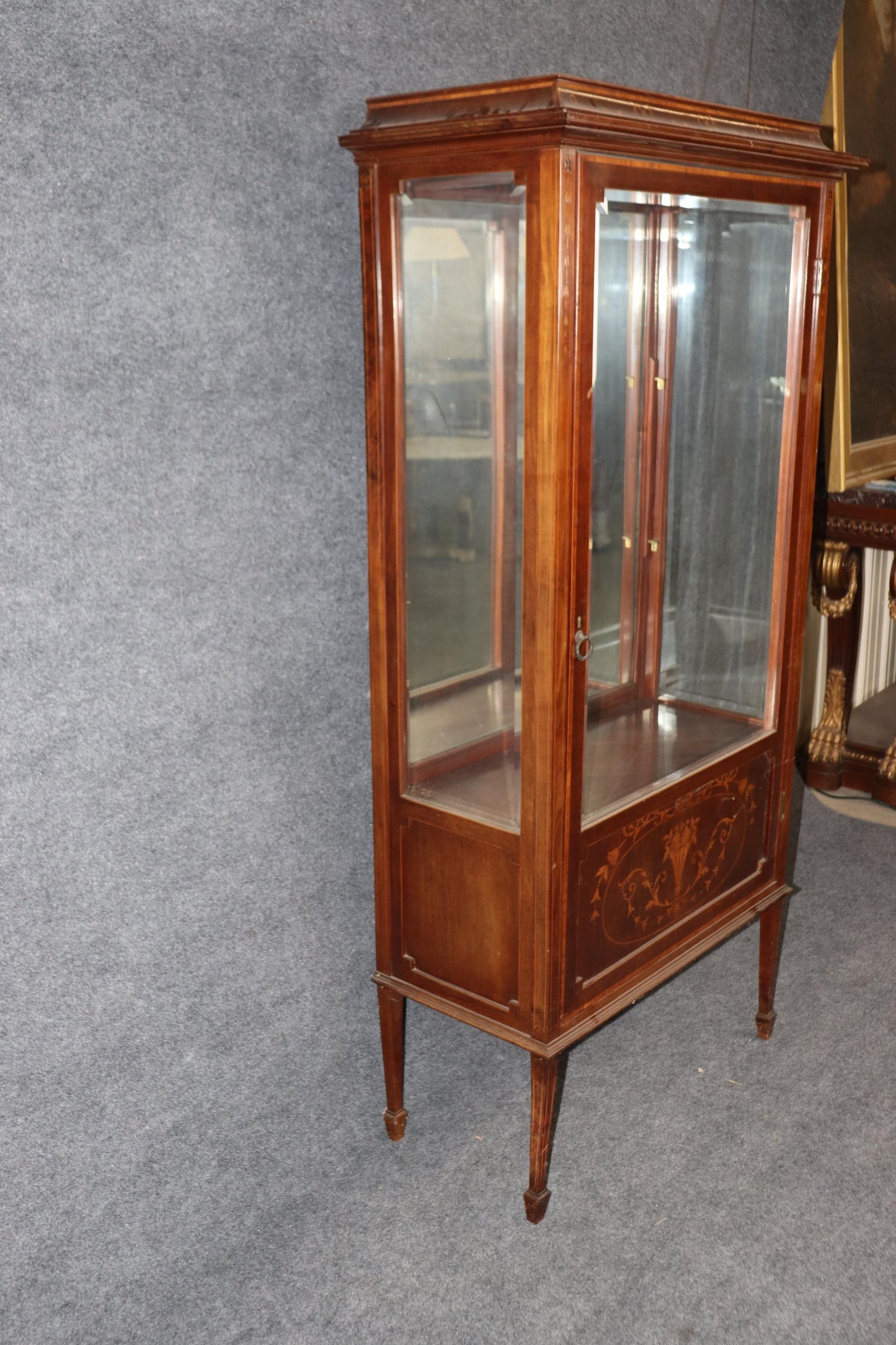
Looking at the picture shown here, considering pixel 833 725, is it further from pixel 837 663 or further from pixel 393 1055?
pixel 393 1055

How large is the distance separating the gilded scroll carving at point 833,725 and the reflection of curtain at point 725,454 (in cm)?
152

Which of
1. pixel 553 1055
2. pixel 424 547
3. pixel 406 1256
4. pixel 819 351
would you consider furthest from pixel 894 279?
pixel 406 1256

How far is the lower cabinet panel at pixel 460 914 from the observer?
180cm

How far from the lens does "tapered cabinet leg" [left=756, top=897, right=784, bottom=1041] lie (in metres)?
2.35

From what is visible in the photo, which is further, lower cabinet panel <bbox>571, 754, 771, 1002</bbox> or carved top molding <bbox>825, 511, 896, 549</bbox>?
carved top molding <bbox>825, 511, 896, 549</bbox>

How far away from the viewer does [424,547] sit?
177cm

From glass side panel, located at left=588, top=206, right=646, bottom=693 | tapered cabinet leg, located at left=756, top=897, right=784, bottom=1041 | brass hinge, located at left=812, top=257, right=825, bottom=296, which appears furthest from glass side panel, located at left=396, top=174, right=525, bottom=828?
tapered cabinet leg, located at left=756, top=897, right=784, bottom=1041

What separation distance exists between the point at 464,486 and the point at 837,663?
2.15 m

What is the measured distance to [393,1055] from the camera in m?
2.07

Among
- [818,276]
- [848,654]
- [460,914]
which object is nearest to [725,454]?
[818,276]

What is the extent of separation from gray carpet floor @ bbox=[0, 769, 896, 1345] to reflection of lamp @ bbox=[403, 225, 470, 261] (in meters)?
0.80

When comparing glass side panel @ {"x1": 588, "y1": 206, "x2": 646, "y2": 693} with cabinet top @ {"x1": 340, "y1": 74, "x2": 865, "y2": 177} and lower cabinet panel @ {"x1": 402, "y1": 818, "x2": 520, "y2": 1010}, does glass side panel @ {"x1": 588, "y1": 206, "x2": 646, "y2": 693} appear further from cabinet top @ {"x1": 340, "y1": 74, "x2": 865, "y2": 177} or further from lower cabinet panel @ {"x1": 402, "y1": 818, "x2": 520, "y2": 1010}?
lower cabinet panel @ {"x1": 402, "y1": 818, "x2": 520, "y2": 1010}

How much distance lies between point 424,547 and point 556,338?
384 millimetres

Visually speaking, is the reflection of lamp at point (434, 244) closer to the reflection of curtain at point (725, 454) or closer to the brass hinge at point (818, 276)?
the reflection of curtain at point (725, 454)
